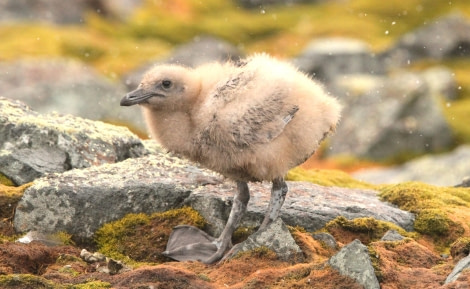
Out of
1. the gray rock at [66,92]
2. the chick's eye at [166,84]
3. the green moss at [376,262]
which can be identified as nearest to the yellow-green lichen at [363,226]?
the green moss at [376,262]

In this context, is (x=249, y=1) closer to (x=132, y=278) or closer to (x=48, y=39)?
(x=48, y=39)

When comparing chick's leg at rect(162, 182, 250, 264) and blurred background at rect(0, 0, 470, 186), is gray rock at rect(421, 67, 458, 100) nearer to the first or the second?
blurred background at rect(0, 0, 470, 186)

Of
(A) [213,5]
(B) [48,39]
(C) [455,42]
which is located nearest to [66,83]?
(B) [48,39]

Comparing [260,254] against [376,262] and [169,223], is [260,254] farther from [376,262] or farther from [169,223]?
[169,223]

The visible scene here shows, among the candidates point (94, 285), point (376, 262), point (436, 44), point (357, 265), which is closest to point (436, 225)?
point (376, 262)

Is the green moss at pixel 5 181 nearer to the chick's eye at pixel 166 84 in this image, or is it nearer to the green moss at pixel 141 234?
the green moss at pixel 141 234

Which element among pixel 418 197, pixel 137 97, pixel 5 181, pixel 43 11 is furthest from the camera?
pixel 43 11

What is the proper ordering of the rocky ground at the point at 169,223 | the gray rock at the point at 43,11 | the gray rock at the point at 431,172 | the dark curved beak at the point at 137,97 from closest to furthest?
the rocky ground at the point at 169,223
the dark curved beak at the point at 137,97
the gray rock at the point at 431,172
the gray rock at the point at 43,11
